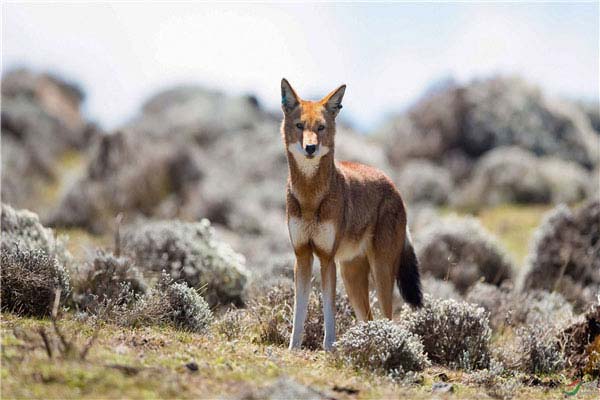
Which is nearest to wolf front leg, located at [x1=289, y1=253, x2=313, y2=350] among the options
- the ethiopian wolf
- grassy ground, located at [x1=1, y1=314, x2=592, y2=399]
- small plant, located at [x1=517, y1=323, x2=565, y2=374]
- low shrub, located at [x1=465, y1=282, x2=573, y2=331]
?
the ethiopian wolf

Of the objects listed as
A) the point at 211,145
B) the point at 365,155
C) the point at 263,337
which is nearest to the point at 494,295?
the point at 263,337

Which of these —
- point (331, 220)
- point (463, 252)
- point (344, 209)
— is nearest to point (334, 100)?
point (344, 209)

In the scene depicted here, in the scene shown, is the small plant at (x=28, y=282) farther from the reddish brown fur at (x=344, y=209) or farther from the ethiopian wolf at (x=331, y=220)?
the reddish brown fur at (x=344, y=209)

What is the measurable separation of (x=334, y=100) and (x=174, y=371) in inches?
133

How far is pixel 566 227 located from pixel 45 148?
23079mm

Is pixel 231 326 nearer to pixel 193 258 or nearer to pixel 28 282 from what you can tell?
pixel 28 282

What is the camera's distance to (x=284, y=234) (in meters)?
18.9

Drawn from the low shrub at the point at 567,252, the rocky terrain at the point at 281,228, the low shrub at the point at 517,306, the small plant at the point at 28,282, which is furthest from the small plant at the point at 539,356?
the small plant at the point at 28,282

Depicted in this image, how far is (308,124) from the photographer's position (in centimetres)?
737

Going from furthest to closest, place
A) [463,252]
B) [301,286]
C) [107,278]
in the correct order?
[463,252] → [107,278] → [301,286]

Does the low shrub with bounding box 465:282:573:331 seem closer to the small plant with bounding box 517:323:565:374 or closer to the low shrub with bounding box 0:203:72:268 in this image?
the small plant with bounding box 517:323:565:374

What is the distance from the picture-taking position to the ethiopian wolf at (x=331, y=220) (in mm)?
7363

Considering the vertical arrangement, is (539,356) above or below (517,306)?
below

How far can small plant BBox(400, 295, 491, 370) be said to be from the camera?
26.2ft
